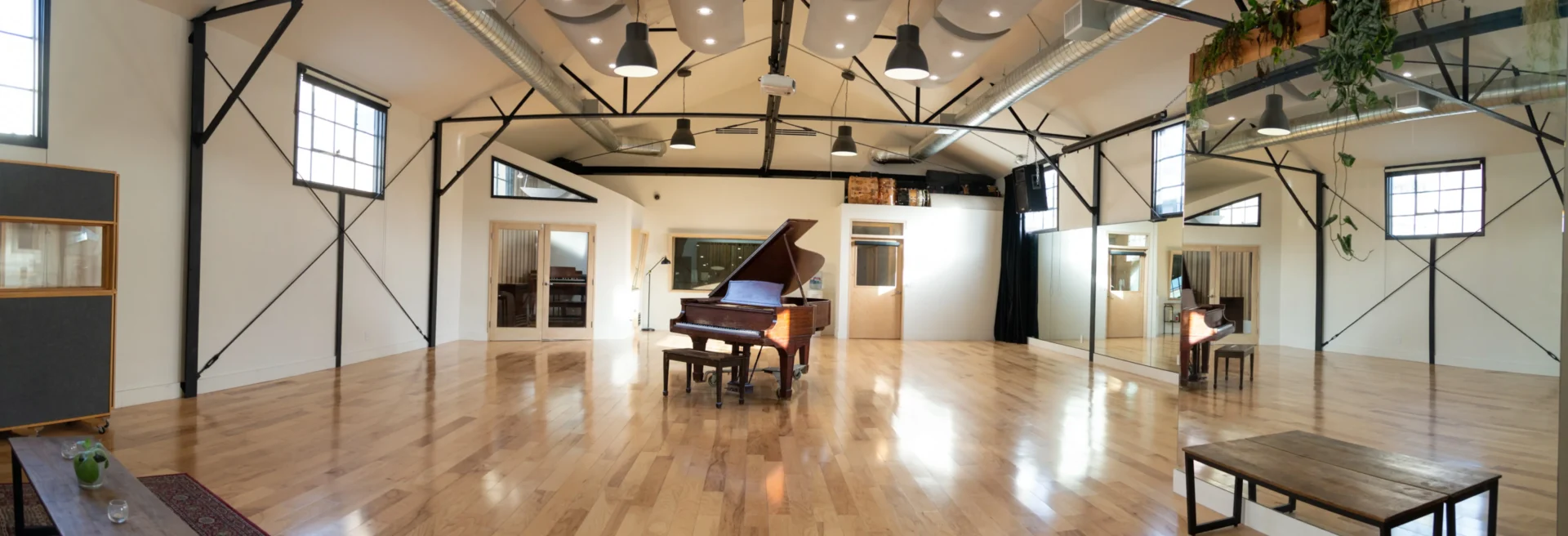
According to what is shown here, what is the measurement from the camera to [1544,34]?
1.95 metres

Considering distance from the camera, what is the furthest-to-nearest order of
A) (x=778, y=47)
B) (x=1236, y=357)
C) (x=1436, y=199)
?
1. (x=778, y=47)
2. (x=1236, y=357)
3. (x=1436, y=199)

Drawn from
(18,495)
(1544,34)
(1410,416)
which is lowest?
(18,495)

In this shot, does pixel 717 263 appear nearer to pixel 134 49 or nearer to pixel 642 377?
pixel 642 377

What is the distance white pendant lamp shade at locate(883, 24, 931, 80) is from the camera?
5.16 meters

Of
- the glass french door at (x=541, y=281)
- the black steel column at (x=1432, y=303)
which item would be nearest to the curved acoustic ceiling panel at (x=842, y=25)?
the black steel column at (x=1432, y=303)

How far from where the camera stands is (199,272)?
542 cm

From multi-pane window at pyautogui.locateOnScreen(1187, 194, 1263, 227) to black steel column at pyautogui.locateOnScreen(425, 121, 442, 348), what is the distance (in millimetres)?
8406

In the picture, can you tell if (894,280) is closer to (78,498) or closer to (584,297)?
(584,297)

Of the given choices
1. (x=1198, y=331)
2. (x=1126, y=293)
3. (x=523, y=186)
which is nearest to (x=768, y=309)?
(x=1198, y=331)

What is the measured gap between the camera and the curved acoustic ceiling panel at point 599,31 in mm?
5727

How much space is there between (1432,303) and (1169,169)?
519 centimetres

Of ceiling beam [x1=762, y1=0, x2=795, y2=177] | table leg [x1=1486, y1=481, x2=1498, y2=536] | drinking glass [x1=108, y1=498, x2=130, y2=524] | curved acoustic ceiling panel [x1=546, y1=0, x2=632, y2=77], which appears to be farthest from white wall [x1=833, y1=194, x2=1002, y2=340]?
drinking glass [x1=108, y1=498, x2=130, y2=524]

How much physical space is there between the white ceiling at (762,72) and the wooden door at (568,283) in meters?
1.68

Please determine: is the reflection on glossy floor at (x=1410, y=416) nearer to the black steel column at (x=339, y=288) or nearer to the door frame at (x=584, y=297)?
the black steel column at (x=339, y=288)
